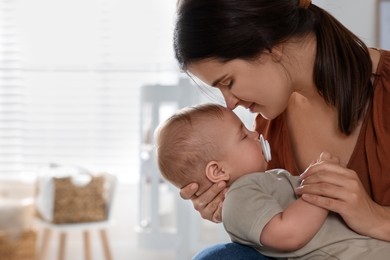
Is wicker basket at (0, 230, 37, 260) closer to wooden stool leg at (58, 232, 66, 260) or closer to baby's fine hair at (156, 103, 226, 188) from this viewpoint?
wooden stool leg at (58, 232, 66, 260)

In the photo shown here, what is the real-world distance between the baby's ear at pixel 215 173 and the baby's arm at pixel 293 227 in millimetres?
173

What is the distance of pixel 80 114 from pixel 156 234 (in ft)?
3.45

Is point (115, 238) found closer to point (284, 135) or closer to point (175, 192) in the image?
point (175, 192)

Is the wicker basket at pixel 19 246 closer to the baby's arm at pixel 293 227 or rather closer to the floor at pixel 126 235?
the floor at pixel 126 235

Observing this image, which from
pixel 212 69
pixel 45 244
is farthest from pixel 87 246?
pixel 212 69

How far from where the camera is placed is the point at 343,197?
1458 mm

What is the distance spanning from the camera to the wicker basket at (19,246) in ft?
12.3

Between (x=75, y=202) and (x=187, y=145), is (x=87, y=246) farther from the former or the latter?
(x=187, y=145)

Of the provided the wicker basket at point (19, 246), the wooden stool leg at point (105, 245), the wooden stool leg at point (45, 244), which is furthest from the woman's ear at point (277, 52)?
the wooden stool leg at point (45, 244)

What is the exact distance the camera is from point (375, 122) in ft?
5.49

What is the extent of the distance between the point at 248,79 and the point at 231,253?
0.39 meters

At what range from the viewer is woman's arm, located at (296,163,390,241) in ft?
4.77

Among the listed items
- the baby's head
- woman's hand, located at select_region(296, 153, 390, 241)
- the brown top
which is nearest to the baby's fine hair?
the baby's head

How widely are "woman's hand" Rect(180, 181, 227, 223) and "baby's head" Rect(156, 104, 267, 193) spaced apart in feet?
0.04
